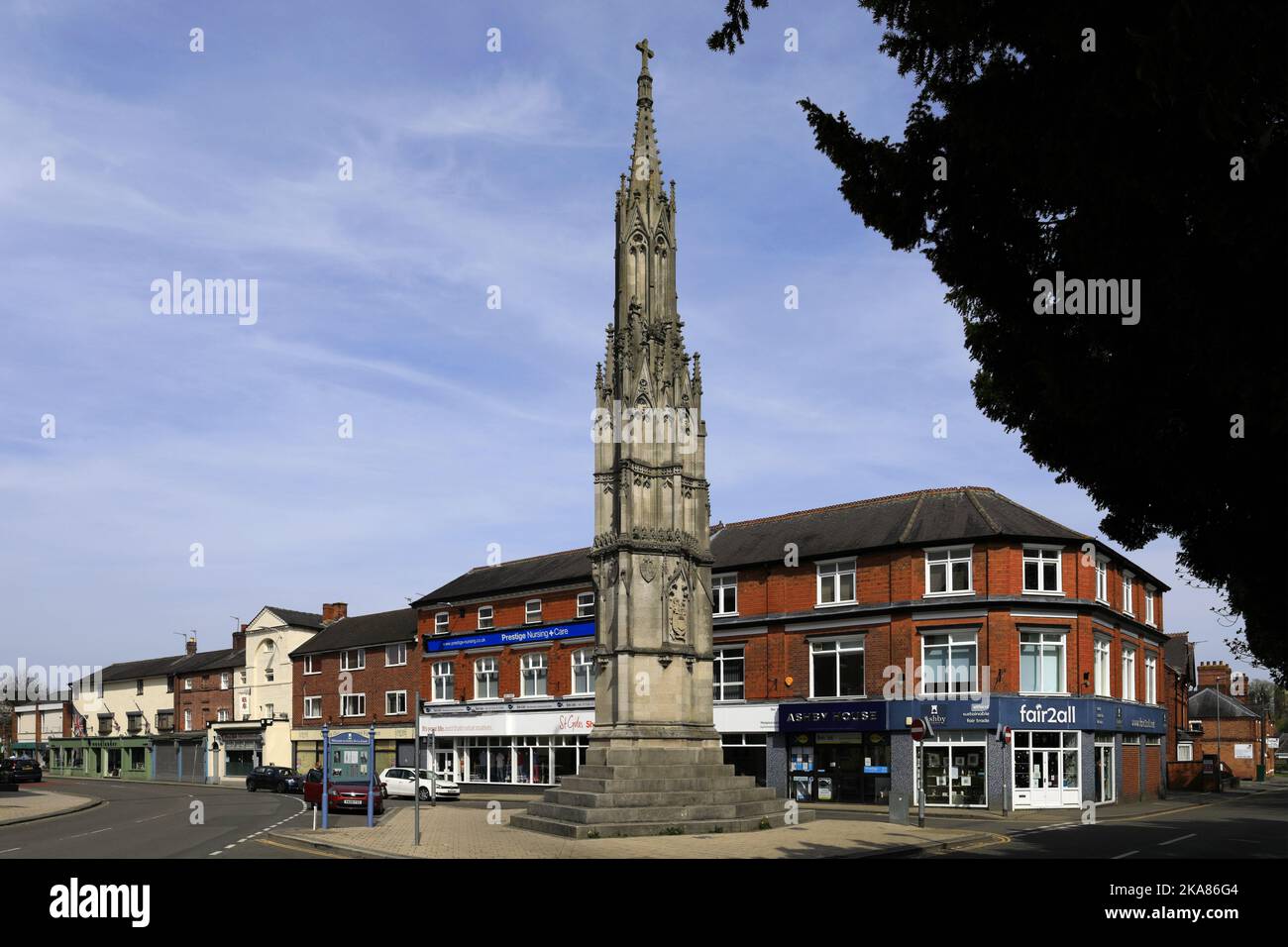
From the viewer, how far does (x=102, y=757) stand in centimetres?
8744

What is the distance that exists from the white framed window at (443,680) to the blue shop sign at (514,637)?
83cm

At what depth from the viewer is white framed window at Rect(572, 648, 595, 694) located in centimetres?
5009

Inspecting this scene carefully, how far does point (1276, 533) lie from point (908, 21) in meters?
5.88

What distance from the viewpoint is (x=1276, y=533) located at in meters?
9.76

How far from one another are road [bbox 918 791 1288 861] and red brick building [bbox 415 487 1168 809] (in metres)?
4.38

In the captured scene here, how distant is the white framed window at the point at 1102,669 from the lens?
41656mm

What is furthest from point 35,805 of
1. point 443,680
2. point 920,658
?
point 920,658

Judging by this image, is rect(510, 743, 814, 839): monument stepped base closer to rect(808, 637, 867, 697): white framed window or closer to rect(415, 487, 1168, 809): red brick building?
rect(415, 487, 1168, 809): red brick building

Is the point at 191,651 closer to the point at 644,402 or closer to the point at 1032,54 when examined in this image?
the point at 644,402

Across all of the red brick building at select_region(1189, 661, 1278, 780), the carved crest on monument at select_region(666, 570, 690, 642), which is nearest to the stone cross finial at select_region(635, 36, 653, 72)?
the carved crest on monument at select_region(666, 570, 690, 642)

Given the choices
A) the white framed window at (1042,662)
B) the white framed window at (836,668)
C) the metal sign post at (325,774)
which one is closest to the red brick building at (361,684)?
the white framed window at (836,668)

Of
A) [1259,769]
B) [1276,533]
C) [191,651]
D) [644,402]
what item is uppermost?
[644,402]

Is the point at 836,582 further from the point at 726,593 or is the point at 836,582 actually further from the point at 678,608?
the point at 678,608

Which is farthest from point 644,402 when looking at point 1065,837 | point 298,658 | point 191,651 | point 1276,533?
point 191,651
